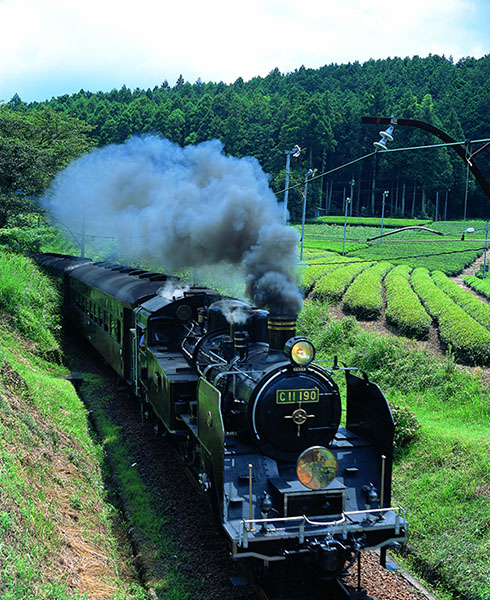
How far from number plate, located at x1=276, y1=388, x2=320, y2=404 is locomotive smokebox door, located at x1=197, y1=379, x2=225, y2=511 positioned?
2.74 ft

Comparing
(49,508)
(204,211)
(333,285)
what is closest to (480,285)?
(333,285)

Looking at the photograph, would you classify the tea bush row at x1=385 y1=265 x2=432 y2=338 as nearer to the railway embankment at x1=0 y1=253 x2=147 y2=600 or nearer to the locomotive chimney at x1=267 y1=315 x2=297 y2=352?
the railway embankment at x1=0 y1=253 x2=147 y2=600

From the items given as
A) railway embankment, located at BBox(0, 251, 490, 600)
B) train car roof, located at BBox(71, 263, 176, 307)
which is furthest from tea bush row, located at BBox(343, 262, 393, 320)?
train car roof, located at BBox(71, 263, 176, 307)

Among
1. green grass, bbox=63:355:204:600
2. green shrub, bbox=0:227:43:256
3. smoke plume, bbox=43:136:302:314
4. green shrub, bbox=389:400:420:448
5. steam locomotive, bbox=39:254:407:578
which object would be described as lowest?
green grass, bbox=63:355:204:600

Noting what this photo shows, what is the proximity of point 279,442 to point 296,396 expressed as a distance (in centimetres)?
60

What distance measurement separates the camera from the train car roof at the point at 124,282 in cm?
1214

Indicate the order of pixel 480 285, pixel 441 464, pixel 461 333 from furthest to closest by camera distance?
pixel 480 285, pixel 461 333, pixel 441 464

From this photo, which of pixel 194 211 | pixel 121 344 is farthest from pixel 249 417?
pixel 121 344

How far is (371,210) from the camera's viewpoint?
75000mm

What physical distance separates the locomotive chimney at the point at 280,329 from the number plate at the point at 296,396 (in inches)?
25.8

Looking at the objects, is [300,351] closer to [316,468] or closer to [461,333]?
[316,468]

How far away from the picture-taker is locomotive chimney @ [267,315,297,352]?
7227 millimetres

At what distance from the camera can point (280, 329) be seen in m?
7.24

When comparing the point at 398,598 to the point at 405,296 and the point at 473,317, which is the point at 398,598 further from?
the point at 405,296
